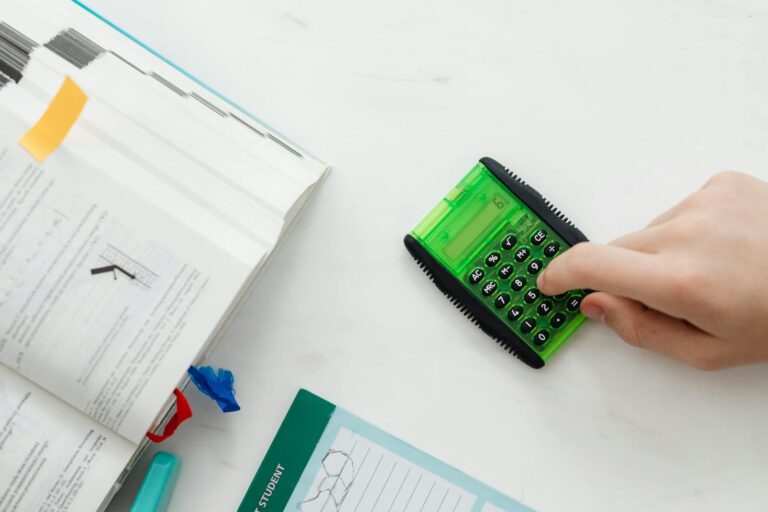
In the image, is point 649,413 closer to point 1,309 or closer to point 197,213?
point 197,213

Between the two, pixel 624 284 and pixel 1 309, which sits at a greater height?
pixel 624 284

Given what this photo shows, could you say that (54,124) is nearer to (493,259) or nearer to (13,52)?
(13,52)

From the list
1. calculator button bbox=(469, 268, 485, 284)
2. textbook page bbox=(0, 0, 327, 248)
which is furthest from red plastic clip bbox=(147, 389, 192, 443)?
calculator button bbox=(469, 268, 485, 284)

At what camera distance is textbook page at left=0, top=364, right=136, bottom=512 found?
51cm

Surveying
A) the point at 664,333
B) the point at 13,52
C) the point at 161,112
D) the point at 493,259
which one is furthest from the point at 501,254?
the point at 13,52

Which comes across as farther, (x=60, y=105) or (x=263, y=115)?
(x=263, y=115)

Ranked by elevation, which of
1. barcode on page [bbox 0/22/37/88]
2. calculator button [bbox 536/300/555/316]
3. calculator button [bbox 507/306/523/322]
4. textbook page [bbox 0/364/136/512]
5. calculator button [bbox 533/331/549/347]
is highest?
calculator button [bbox 536/300/555/316]

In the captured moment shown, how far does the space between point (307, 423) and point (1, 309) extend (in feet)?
0.83

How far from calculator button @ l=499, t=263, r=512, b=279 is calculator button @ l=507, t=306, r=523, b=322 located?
3cm

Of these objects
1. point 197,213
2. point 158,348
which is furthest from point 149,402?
point 197,213

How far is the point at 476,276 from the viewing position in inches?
22.4

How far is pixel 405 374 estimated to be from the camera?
585 mm

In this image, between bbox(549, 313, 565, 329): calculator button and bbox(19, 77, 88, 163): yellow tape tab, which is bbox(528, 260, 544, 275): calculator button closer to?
bbox(549, 313, 565, 329): calculator button

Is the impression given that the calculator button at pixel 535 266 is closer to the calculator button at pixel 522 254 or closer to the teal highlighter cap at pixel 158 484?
the calculator button at pixel 522 254
